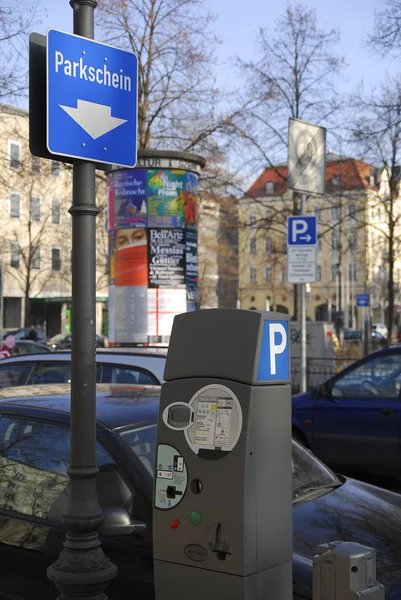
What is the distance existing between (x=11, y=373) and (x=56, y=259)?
47942mm

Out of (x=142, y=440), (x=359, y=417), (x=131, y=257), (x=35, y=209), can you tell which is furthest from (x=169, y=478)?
(x=35, y=209)

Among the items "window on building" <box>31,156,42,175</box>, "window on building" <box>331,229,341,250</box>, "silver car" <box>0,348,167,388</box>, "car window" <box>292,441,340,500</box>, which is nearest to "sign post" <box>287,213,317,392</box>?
"silver car" <box>0,348,167,388</box>

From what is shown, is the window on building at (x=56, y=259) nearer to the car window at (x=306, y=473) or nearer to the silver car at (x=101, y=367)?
the silver car at (x=101, y=367)

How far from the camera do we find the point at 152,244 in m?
14.0

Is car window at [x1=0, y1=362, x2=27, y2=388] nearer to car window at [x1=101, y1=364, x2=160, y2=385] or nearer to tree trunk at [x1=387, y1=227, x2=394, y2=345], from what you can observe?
car window at [x1=101, y1=364, x2=160, y2=385]

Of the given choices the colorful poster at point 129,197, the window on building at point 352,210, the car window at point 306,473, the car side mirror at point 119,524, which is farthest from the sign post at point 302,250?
the window on building at point 352,210

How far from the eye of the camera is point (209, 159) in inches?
849

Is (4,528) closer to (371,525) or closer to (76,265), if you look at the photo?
(76,265)

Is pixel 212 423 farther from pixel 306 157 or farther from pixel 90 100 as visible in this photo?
pixel 306 157

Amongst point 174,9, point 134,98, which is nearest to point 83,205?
point 134,98

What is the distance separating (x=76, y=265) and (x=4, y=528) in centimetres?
159

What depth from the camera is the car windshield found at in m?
4.42

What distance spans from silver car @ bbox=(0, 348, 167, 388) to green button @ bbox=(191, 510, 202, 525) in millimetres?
4791

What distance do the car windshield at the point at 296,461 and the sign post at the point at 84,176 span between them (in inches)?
20.5
